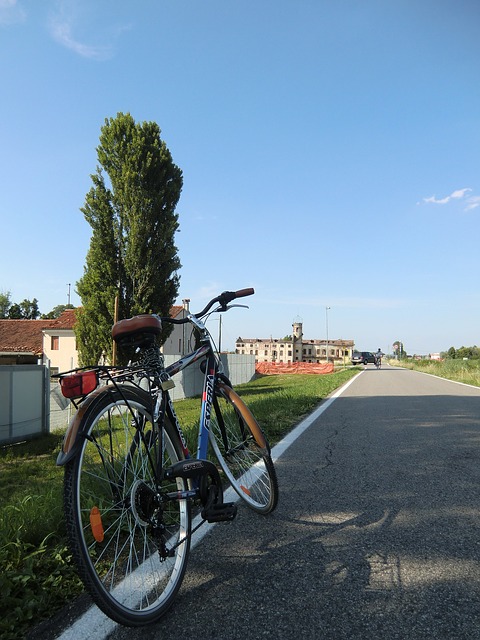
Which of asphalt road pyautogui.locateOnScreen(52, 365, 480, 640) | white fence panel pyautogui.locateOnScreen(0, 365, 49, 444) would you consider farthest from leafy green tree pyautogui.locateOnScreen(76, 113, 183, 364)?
asphalt road pyautogui.locateOnScreen(52, 365, 480, 640)

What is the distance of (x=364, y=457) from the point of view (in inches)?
225

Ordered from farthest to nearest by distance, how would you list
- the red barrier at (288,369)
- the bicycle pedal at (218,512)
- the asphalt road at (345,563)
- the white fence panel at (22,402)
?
1. the red barrier at (288,369)
2. the white fence panel at (22,402)
3. the bicycle pedal at (218,512)
4. the asphalt road at (345,563)

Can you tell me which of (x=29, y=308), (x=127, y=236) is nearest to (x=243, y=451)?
(x=127, y=236)

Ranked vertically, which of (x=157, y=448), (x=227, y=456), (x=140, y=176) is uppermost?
(x=140, y=176)

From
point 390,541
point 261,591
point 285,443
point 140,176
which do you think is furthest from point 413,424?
point 140,176

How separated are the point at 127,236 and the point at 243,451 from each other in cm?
1858

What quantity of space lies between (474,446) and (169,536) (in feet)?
17.2

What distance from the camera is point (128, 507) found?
2.30 m

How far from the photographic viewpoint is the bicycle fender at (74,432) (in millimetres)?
1976

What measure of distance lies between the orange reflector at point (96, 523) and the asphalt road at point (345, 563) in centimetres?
39

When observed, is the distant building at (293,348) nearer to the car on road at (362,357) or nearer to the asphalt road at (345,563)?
the car on road at (362,357)

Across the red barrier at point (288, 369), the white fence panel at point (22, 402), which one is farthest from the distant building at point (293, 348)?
the white fence panel at point (22, 402)

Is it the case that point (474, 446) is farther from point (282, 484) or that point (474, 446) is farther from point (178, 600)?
point (178, 600)

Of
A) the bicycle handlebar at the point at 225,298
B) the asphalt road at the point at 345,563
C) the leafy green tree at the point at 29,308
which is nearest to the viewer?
the asphalt road at the point at 345,563
